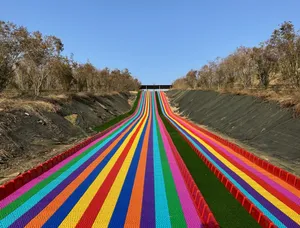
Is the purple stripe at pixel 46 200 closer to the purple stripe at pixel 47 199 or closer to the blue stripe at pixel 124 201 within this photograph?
the purple stripe at pixel 47 199

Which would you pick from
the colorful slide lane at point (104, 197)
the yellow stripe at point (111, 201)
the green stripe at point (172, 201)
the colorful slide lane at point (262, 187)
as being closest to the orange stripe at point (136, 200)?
the colorful slide lane at point (104, 197)

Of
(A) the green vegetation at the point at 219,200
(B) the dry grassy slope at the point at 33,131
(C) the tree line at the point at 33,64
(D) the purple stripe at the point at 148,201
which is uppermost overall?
(C) the tree line at the point at 33,64

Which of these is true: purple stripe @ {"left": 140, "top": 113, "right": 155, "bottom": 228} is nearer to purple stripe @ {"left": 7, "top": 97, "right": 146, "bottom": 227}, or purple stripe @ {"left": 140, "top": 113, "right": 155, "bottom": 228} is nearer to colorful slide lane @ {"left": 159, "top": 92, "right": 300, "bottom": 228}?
purple stripe @ {"left": 7, "top": 97, "right": 146, "bottom": 227}

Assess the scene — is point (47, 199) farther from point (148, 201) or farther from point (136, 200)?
point (148, 201)

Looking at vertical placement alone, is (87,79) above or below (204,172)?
above

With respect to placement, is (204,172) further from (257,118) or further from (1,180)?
(257,118)

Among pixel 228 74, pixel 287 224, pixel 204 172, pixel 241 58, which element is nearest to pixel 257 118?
pixel 204 172

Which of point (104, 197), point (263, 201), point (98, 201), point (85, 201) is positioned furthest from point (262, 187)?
point (85, 201)
